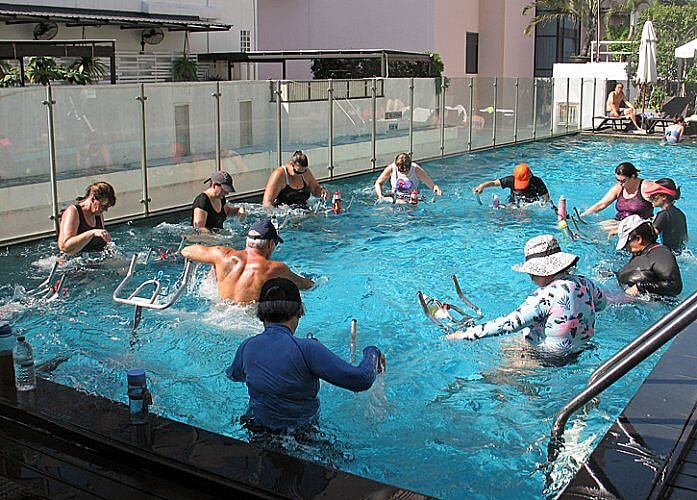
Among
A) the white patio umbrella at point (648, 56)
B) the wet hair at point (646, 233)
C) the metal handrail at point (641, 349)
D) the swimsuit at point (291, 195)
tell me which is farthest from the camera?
the white patio umbrella at point (648, 56)

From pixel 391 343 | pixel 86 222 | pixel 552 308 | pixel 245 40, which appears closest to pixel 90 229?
pixel 86 222

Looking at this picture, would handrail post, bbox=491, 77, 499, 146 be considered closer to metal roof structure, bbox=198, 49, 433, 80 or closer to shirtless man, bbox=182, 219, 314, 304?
metal roof structure, bbox=198, 49, 433, 80

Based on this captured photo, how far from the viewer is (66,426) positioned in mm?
4801

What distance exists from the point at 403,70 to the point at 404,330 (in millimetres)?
25981

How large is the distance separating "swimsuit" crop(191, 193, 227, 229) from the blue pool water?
1.15 feet

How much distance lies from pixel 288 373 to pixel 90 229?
17.2 ft

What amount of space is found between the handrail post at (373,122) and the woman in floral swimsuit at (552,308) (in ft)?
38.9

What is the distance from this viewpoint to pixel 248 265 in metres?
7.61

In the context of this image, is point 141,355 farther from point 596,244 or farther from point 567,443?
point 596,244

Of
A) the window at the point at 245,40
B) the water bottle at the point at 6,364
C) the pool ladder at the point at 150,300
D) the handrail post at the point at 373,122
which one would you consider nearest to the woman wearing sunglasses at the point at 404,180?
the handrail post at the point at 373,122

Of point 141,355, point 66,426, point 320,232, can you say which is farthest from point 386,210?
point 66,426

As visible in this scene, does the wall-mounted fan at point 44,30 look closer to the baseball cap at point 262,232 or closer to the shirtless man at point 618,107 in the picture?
the shirtless man at point 618,107

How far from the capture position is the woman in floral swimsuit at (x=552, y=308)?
5969mm

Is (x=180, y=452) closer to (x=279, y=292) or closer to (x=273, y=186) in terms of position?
(x=279, y=292)
